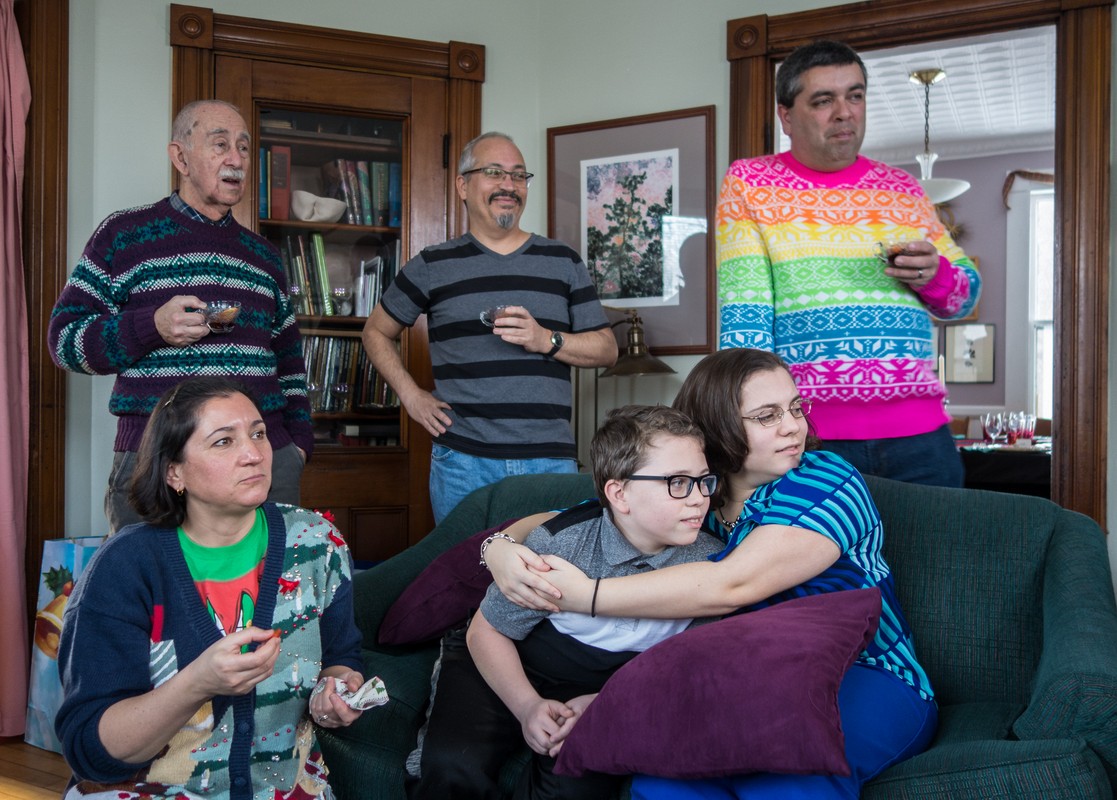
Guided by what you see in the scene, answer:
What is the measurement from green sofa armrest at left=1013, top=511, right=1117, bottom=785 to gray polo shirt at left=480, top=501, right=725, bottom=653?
528 mm

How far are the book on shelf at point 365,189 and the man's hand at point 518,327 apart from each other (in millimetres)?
1444

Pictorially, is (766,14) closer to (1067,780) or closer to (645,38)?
(645,38)

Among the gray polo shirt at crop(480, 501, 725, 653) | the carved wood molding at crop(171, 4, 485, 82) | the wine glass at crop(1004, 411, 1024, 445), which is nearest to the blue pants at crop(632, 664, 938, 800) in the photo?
the gray polo shirt at crop(480, 501, 725, 653)

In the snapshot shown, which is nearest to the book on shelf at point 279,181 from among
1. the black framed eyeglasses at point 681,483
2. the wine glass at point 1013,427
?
the black framed eyeglasses at point 681,483

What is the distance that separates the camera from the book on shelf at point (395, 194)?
3.80 meters

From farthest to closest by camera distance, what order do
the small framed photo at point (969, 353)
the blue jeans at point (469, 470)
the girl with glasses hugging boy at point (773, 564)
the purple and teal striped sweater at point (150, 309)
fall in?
the small framed photo at point (969, 353) → the blue jeans at point (469, 470) → the purple and teal striped sweater at point (150, 309) → the girl with glasses hugging boy at point (773, 564)

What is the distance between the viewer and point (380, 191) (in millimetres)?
3797

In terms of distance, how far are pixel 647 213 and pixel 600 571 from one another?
2324 millimetres

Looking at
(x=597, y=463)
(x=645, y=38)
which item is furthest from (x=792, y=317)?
(x=645, y=38)

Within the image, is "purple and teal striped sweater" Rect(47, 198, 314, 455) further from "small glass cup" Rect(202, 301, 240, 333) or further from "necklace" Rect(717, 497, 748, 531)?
"necklace" Rect(717, 497, 748, 531)

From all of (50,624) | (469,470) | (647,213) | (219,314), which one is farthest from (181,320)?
(647,213)

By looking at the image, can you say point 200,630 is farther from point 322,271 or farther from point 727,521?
point 322,271

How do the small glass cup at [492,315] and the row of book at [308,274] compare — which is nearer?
the small glass cup at [492,315]

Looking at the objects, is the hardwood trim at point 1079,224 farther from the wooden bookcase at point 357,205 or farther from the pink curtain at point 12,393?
the pink curtain at point 12,393
